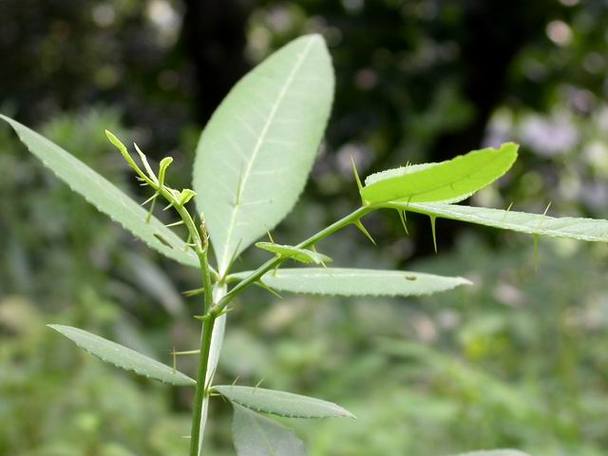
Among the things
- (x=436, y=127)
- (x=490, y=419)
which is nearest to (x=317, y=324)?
(x=490, y=419)

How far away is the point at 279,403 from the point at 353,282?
52mm

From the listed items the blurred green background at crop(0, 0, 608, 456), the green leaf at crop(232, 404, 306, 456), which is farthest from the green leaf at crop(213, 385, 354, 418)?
the blurred green background at crop(0, 0, 608, 456)

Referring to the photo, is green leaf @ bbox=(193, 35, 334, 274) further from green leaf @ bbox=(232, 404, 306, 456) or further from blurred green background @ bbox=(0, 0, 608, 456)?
blurred green background @ bbox=(0, 0, 608, 456)

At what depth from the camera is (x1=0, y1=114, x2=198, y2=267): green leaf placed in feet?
1.06

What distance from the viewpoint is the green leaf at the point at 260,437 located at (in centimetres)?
33

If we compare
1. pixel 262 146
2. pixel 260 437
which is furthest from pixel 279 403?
pixel 262 146

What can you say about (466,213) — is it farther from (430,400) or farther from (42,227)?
(42,227)

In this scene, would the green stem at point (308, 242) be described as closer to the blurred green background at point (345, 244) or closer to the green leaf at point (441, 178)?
the green leaf at point (441, 178)

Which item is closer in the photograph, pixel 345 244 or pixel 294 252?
pixel 294 252

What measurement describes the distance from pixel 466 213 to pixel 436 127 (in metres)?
2.92

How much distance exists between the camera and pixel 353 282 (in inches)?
13.6

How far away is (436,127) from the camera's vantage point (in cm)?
316

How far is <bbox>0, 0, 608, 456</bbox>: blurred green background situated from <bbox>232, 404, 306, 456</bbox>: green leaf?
22.3 inches

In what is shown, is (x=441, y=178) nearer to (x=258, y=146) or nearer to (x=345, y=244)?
(x=258, y=146)
